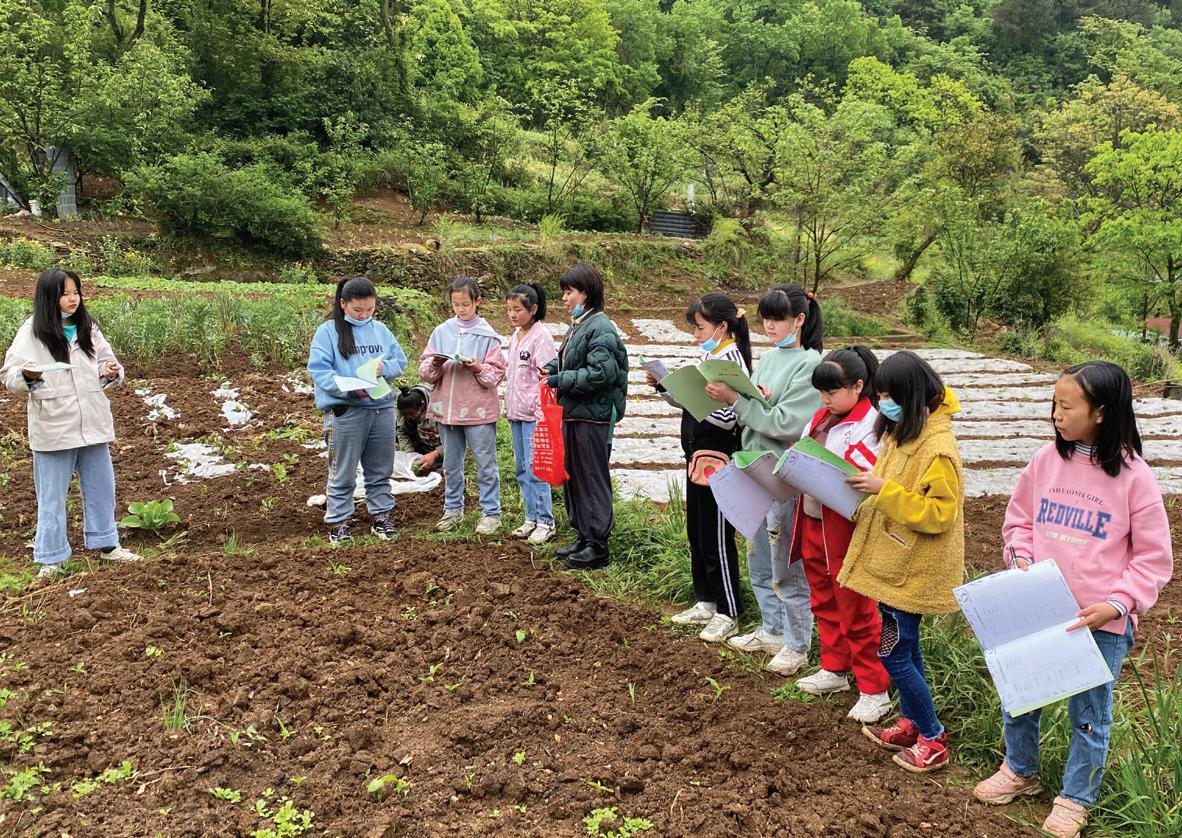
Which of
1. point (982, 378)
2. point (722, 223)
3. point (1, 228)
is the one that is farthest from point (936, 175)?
point (1, 228)

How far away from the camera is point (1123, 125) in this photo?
26750 millimetres

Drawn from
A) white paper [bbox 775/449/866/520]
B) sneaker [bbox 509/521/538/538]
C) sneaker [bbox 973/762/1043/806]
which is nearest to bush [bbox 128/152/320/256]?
sneaker [bbox 509/521/538/538]

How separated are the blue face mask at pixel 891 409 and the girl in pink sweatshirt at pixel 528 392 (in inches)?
91.2

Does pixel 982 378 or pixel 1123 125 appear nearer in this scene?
pixel 982 378

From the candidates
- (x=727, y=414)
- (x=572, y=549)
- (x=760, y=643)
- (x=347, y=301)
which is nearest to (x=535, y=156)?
(x=347, y=301)

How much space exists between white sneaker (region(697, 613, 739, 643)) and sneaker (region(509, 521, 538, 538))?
1489 millimetres

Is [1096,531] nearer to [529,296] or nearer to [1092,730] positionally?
[1092,730]

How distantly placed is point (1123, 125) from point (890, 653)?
3120 centimetres

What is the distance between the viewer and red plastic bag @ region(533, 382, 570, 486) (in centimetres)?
434

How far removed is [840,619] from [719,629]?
703 millimetres

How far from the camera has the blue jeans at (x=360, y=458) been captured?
463 centimetres

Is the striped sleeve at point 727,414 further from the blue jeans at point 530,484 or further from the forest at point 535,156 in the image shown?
the forest at point 535,156

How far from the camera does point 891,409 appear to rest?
8.41ft

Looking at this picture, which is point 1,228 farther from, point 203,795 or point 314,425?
point 203,795
